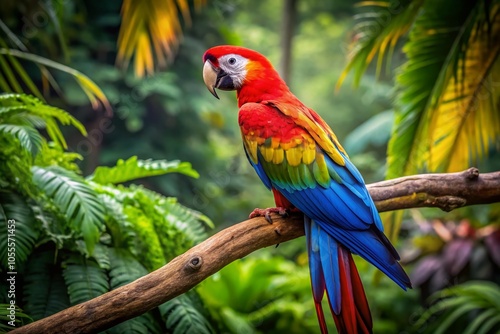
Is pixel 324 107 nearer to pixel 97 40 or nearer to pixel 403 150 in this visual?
pixel 97 40

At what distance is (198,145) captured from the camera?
4047 mm

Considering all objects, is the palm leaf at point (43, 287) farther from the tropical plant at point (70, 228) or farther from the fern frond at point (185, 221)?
the fern frond at point (185, 221)

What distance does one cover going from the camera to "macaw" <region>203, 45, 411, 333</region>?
1317 millimetres

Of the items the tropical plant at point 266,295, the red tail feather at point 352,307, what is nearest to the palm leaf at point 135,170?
the red tail feather at point 352,307

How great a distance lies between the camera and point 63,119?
1.61 metres

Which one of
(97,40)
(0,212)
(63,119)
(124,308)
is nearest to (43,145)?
(63,119)

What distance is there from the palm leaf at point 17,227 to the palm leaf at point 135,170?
335 millimetres

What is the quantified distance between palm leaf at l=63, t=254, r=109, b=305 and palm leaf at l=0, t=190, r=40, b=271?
0.44 ft

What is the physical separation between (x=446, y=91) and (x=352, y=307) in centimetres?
139

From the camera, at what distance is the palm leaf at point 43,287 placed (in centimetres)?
148

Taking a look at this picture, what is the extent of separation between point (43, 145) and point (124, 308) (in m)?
0.71

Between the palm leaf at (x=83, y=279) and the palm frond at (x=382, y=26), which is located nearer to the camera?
the palm leaf at (x=83, y=279)

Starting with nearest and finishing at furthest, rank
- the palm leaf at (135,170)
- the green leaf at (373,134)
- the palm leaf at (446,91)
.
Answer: the palm leaf at (135,170)
the palm leaf at (446,91)
the green leaf at (373,134)

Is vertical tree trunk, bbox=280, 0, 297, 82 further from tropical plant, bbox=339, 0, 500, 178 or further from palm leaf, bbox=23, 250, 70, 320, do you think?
palm leaf, bbox=23, 250, 70, 320
